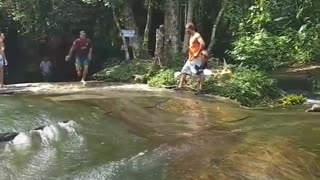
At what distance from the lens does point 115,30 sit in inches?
864

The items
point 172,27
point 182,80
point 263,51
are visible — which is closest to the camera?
point 182,80

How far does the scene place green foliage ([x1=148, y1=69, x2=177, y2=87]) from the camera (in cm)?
1471

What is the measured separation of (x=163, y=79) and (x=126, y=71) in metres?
2.77

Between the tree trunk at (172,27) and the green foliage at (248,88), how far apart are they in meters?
4.01

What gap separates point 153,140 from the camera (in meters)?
8.18

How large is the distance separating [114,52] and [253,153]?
53.9 feet

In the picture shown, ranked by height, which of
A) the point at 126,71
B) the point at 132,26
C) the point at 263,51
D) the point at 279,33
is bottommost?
the point at 126,71

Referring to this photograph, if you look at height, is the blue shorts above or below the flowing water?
above

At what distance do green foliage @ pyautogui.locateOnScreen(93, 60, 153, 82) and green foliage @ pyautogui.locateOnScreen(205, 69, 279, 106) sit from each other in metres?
3.39

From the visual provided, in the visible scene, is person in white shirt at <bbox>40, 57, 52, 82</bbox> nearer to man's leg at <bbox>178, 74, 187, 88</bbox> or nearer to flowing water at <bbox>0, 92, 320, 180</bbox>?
man's leg at <bbox>178, 74, 187, 88</bbox>

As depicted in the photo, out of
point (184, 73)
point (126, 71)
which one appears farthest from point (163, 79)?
point (126, 71)

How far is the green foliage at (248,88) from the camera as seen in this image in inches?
508

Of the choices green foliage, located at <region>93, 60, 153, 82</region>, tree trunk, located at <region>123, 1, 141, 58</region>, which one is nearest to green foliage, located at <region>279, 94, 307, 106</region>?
green foliage, located at <region>93, 60, 153, 82</region>

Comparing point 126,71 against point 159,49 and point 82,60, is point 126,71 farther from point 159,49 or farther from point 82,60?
point 82,60
